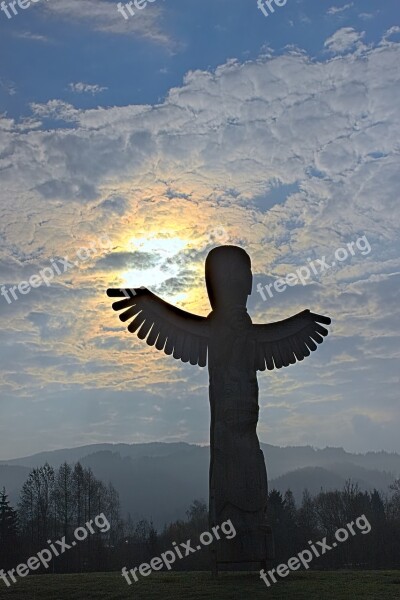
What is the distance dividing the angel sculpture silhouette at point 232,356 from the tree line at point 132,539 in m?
21.7

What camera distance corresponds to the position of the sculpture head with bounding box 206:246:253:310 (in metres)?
12.1

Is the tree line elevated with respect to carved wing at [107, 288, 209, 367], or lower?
lower

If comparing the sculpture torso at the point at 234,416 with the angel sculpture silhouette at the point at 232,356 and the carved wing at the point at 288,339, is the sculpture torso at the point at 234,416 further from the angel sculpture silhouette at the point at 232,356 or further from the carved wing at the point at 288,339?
the carved wing at the point at 288,339

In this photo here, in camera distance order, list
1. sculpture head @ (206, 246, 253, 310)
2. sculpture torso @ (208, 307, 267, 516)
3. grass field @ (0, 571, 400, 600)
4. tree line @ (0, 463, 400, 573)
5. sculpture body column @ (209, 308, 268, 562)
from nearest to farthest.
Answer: grass field @ (0, 571, 400, 600)
sculpture body column @ (209, 308, 268, 562)
sculpture torso @ (208, 307, 267, 516)
sculpture head @ (206, 246, 253, 310)
tree line @ (0, 463, 400, 573)

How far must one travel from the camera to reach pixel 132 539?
53.9 meters

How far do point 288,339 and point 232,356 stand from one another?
1.42 meters

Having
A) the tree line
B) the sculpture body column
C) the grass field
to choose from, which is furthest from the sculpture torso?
the tree line

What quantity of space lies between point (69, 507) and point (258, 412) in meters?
37.4

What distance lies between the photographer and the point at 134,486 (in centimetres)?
19250

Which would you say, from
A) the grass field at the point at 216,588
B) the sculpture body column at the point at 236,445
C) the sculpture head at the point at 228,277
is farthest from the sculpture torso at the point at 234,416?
the grass field at the point at 216,588

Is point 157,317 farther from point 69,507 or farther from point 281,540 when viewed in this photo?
point 69,507

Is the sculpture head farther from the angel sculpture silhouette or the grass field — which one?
the grass field

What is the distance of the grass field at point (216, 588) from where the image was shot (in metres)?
10.4

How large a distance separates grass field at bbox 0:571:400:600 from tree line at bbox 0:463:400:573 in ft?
64.7
